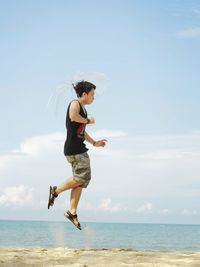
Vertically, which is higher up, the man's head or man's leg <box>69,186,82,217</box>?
the man's head

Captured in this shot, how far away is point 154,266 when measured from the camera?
5918mm

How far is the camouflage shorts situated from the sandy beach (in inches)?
45.3

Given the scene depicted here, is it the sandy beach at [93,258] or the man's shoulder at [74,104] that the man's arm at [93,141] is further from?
the sandy beach at [93,258]

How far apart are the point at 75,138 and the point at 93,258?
2.01 metres

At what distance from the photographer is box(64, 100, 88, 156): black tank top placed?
757 cm

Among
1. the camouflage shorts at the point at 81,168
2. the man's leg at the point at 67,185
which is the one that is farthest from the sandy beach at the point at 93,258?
the camouflage shorts at the point at 81,168

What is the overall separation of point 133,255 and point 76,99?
8.72 ft

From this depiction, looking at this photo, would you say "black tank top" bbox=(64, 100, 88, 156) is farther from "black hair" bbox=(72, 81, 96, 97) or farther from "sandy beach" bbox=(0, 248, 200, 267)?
"sandy beach" bbox=(0, 248, 200, 267)

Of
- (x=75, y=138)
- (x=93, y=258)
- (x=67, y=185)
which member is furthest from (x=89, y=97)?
(x=93, y=258)

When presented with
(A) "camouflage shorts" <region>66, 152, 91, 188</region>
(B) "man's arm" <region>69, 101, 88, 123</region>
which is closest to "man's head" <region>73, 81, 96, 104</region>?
(B) "man's arm" <region>69, 101, 88, 123</region>

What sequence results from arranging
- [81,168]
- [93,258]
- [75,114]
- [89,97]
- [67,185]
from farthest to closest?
[89,97] → [67,185] → [81,168] → [75,114] → [93,258]

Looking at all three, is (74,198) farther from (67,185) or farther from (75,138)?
(75,138)

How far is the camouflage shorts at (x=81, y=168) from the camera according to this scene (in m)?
7.56

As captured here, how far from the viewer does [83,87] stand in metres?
7.87
